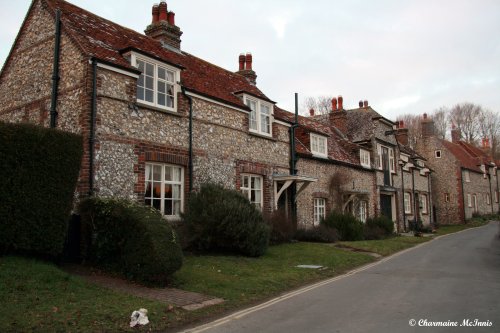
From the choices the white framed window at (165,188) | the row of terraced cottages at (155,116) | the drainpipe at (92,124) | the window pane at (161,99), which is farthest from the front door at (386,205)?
the drainpipe at (92,124)

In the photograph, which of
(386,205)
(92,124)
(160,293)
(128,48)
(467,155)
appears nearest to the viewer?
(160,293)

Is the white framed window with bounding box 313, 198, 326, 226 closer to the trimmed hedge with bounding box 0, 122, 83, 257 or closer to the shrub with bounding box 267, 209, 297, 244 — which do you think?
the shrub with bounding box 267, 209, 297, 244

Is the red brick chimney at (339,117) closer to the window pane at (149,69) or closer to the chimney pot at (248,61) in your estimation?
the chimney pot at (248,61)

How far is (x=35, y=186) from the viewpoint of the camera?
932 centimetres

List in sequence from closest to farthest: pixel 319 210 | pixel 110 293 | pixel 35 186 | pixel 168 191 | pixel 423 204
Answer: pixel 110 293 < pixel 35 186 < pixel 168 191 < pixel 319 210 < pixel 423 204

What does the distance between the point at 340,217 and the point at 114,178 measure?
12.6 m

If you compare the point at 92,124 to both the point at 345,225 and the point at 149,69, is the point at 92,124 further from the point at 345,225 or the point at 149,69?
the point at 345,225

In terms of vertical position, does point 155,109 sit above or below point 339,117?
below

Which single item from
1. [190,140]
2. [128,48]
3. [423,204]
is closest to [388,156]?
[423,204]

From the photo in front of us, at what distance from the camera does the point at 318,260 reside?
14586 millimetres

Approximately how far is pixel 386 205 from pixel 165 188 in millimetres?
21137

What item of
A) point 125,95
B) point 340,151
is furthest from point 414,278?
point 340,151

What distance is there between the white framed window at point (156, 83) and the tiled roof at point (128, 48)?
28 centimetres

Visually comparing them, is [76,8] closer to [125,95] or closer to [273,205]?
[125,95]
